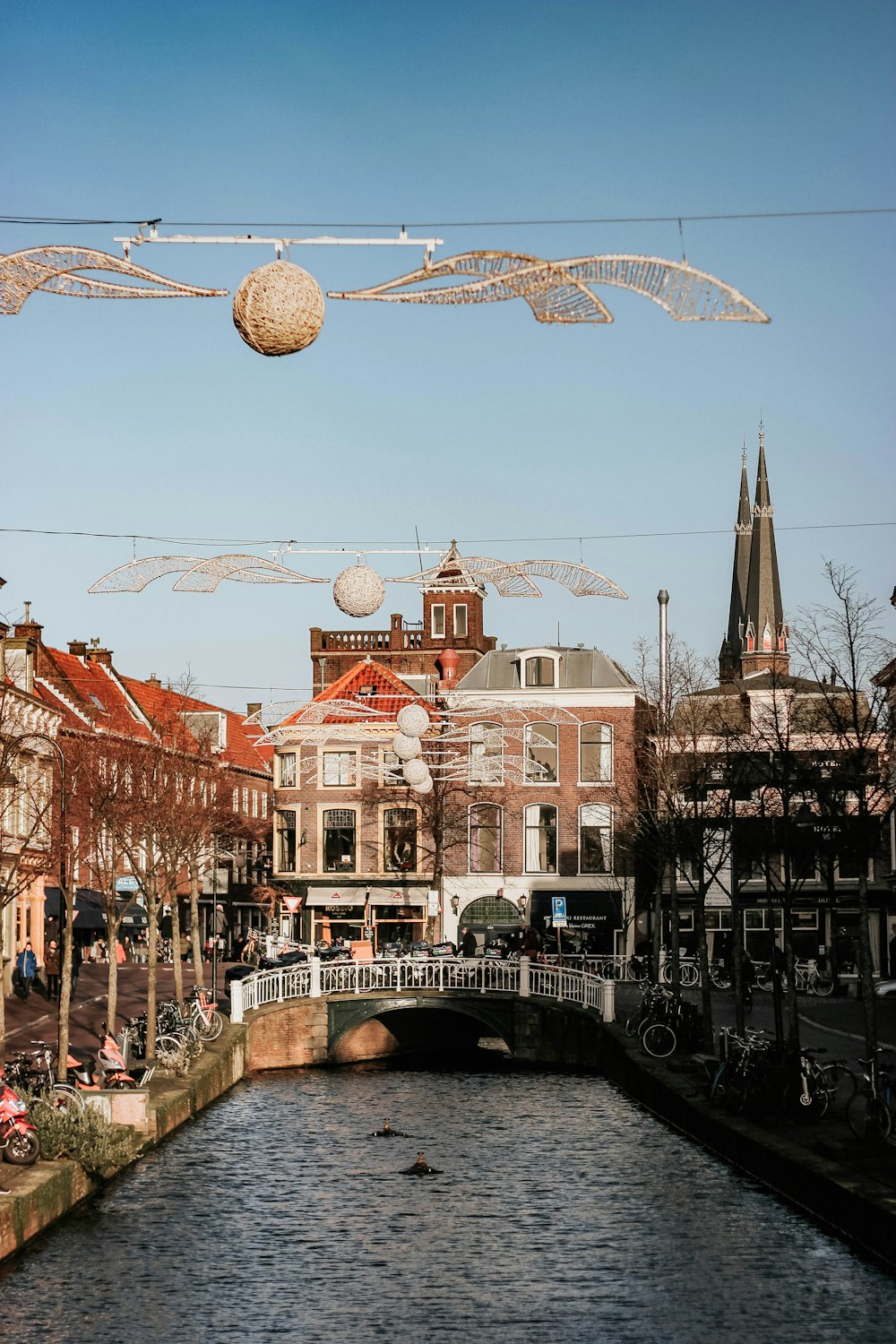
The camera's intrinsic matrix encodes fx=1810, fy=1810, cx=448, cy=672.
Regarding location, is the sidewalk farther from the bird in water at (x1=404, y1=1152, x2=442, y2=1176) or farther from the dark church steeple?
the dark church steeple

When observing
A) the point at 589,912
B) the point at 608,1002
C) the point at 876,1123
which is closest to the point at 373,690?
the point at 589,912

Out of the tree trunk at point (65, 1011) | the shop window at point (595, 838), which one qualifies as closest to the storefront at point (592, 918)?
the shop window at point (595, 838)

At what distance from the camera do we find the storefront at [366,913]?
67.6 metres

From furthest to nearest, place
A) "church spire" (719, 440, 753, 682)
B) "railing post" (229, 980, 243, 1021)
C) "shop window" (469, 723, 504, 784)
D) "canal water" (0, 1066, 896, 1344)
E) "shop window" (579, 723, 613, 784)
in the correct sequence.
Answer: "church spire" (719, 440, 753, 682)
"shop window" (579, 723, 613, 784)
"shop window" (469, 723, 504, 784)
"railing post" (229, 980, 243, 1021)
"canal water" (0, 1066, 896, 1344)

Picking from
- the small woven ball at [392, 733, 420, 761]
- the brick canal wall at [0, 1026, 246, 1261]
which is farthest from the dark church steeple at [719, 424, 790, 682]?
the brick canal wall at [0, 1026, 246, 1261]

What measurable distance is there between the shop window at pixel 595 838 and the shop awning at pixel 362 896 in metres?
6.28

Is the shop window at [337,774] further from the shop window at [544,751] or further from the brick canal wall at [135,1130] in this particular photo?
the brick canal wall at [135,1130]

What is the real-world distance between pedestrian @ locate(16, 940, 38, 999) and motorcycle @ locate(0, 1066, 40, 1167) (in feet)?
88.0

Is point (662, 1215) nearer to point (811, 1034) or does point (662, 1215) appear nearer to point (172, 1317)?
point (172, 1317)

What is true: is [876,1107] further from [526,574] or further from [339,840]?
[339,840]

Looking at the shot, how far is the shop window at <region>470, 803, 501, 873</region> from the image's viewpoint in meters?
66.8

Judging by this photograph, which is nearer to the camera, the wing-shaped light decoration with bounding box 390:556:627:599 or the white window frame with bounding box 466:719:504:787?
the wing-shaped light decoration with bounding box 390:556:627:599

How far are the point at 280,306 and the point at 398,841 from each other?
56678 millimetres

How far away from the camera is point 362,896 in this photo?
6794 cm
